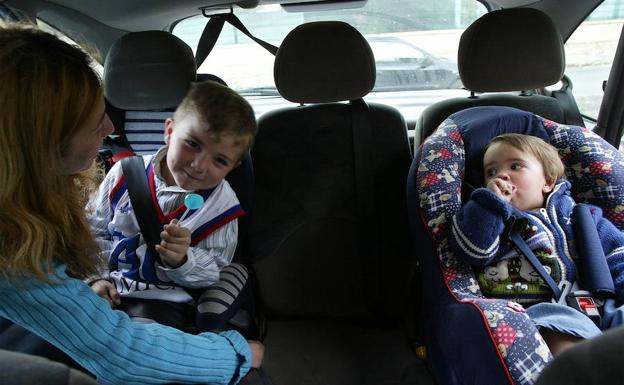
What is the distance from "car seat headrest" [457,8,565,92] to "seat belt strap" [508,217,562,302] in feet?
2.18

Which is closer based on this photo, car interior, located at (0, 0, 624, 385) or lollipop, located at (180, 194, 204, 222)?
lollipop, located at (180, 194, 204, 222)

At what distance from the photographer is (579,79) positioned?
3.16m

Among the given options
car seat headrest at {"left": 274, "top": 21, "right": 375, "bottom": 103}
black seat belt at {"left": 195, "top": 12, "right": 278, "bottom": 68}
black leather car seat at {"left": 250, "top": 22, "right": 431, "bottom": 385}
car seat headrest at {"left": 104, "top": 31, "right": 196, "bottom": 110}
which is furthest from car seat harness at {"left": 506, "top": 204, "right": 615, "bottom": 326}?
black seat belt at {"left": 195, "top": 12, "right": 278, "bottom": 68}

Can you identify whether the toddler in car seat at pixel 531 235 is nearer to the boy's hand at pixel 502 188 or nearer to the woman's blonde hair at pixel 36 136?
the boy's hand at pixel 502 188

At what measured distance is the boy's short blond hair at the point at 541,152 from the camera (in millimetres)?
1778

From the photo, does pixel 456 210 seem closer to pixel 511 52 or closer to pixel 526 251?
pixel 526 251

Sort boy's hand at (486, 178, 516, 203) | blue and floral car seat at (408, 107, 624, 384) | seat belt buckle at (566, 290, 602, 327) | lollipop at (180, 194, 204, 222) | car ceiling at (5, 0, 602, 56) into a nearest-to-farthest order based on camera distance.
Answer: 1. blue and floral car seat at (408, 107, 624, 384)
2. seat belt buckle at (566, 290, 602, 327)
3. lollipop at (180, 194, 204, 222)
4. boy's hand at (486, 178, 516, 203)
5. car ceiling at (5, 0, 602, 56)

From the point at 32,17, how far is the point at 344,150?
4.72 ft

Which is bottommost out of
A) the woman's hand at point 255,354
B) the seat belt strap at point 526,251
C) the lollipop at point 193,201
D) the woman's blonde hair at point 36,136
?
the woman's hand at point 255,354

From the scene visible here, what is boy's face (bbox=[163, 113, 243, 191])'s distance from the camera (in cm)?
156

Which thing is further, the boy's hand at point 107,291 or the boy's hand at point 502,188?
the boy's hand at point 502,188

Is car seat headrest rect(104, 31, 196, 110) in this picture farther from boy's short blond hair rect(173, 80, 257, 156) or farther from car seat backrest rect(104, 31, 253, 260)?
boy's short blond hair rect(173, 80, 257, 156)

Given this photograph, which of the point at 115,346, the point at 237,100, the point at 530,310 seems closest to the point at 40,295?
the point at 115,346

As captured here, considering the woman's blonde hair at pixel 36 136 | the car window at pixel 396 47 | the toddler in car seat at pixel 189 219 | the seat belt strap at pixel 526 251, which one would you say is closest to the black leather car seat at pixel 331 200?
the toddler in car seat at pixel 189 219
